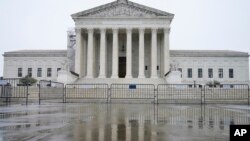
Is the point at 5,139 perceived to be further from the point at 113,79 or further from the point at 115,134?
the point at 113,79

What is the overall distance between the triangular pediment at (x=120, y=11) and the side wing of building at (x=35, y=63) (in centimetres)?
1941

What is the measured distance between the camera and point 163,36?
54812mm

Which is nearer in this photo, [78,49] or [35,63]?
[78,49]

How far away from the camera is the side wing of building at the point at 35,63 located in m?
68.0

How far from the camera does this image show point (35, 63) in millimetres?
68562

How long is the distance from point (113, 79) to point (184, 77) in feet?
81.9

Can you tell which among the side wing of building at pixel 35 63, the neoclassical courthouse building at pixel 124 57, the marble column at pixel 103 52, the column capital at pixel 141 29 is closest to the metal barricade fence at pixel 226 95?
the neoclassical courthouse building at pixel 124 57

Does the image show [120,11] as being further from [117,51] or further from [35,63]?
[35,63]

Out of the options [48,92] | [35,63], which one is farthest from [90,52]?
[48,92]

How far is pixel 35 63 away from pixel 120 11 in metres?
28.4

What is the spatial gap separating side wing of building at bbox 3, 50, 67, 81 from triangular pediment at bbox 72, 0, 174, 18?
63.7ft

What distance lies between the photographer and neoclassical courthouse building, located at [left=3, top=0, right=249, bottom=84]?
51.0 meters

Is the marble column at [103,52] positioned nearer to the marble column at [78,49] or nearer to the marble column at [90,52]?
the marble column at [90,52]

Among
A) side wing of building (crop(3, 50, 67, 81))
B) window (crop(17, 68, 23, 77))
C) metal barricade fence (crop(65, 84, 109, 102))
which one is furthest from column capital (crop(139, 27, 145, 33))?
window (crop(17, 68, 23, 77))
